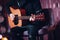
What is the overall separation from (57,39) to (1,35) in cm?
58

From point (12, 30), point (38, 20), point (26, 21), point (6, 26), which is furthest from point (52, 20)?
point (6, 26)

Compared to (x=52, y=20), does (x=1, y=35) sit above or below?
below

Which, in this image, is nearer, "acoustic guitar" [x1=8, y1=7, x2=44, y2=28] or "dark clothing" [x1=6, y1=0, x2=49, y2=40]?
"dark clothing" [x1=6, y1=0, x2=49, y2=40]

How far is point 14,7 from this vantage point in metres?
2.07

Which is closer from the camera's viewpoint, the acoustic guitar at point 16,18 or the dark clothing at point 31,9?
the dark clothing at point 31,9

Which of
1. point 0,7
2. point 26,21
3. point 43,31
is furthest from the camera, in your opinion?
point 0,7

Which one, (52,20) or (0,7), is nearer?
(52,20)

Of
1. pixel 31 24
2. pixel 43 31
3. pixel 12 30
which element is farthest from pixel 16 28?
pixel 43 31

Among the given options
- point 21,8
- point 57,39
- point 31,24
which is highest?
point 21,8

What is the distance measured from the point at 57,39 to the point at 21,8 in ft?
1.62

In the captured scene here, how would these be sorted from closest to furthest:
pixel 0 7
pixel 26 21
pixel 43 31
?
1. pixel 43 31
2. pixel 26 21
3. pixel 0 7

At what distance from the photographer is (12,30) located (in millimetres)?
2043

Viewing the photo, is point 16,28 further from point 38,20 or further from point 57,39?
point 57,39

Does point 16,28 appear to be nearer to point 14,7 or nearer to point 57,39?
point 14,7
